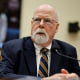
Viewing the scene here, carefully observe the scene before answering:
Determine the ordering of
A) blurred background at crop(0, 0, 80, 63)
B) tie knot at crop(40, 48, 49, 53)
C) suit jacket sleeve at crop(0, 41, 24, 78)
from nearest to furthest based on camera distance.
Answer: suit jacket sleeve at crop(0, 41, 24, 78), tie knot at crop(40, 48, 49, 53), blurred background at crop(0, 0, 80, 63)

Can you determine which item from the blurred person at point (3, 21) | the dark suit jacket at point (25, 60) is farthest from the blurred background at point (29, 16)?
the dark suit jacket at point (25, 60)

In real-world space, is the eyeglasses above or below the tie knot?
above

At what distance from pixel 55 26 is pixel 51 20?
0.24ft

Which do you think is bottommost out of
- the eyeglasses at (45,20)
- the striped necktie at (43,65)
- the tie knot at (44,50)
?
the striped necktie at (43,65)

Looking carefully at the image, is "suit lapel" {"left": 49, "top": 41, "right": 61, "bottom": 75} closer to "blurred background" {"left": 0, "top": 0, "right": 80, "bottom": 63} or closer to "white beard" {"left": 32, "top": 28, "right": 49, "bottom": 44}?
"white beard" {"left": 32, "top": 28, "right": 49, "bottom": 44}

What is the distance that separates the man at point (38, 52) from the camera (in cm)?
119

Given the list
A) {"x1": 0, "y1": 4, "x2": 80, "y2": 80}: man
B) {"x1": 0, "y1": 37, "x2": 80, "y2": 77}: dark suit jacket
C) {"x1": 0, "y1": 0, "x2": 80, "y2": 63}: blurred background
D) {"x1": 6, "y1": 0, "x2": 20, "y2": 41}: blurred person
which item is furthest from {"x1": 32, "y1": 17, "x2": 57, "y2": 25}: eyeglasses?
{"x1": 6, "y1": 0, "x2": 20, "y2": 41}: blurred person

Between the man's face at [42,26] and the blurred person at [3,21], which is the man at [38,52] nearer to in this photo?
the man's face at [42,26]

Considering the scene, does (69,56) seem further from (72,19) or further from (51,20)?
(72,19)

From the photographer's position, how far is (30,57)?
48.2 inches

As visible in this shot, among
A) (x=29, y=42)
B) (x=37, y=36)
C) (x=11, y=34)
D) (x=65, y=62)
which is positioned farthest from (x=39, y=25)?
(x=11, y=34)

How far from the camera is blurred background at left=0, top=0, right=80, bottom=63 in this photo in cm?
228

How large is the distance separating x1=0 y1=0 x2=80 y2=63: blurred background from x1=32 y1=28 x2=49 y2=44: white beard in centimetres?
102

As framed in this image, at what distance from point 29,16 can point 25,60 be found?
1.14 meters
